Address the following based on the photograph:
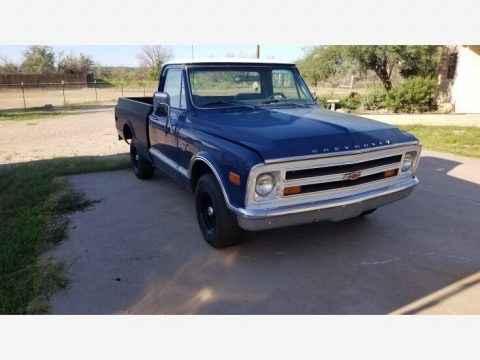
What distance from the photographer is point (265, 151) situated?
3.14m

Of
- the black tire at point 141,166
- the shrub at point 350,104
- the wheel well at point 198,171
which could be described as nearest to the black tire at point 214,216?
the wheel well at point 198,171

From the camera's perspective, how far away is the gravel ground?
360 inches

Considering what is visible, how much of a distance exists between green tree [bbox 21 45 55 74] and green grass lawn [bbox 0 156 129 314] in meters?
40.2

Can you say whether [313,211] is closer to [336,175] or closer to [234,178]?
[336,175]

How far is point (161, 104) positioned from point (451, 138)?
Answer: 8.05m

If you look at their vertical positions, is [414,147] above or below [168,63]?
below

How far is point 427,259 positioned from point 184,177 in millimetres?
2702

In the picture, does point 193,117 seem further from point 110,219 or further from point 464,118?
point 464,118

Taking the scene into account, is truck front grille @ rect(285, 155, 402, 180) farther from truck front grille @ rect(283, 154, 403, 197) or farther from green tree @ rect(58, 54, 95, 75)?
green tree @ rect(58, 54, 95, 75)

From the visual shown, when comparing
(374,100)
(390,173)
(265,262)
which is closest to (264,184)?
(265,262)

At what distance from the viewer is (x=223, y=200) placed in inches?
141

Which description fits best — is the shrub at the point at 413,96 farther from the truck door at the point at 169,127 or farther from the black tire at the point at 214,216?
the black tire at the point at 214,216

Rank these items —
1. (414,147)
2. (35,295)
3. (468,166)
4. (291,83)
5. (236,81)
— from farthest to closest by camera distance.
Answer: (468,166) < (291,83) < (236,81) < (414,147) < (35,295)

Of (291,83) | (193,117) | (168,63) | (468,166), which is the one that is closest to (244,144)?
(193,117)
